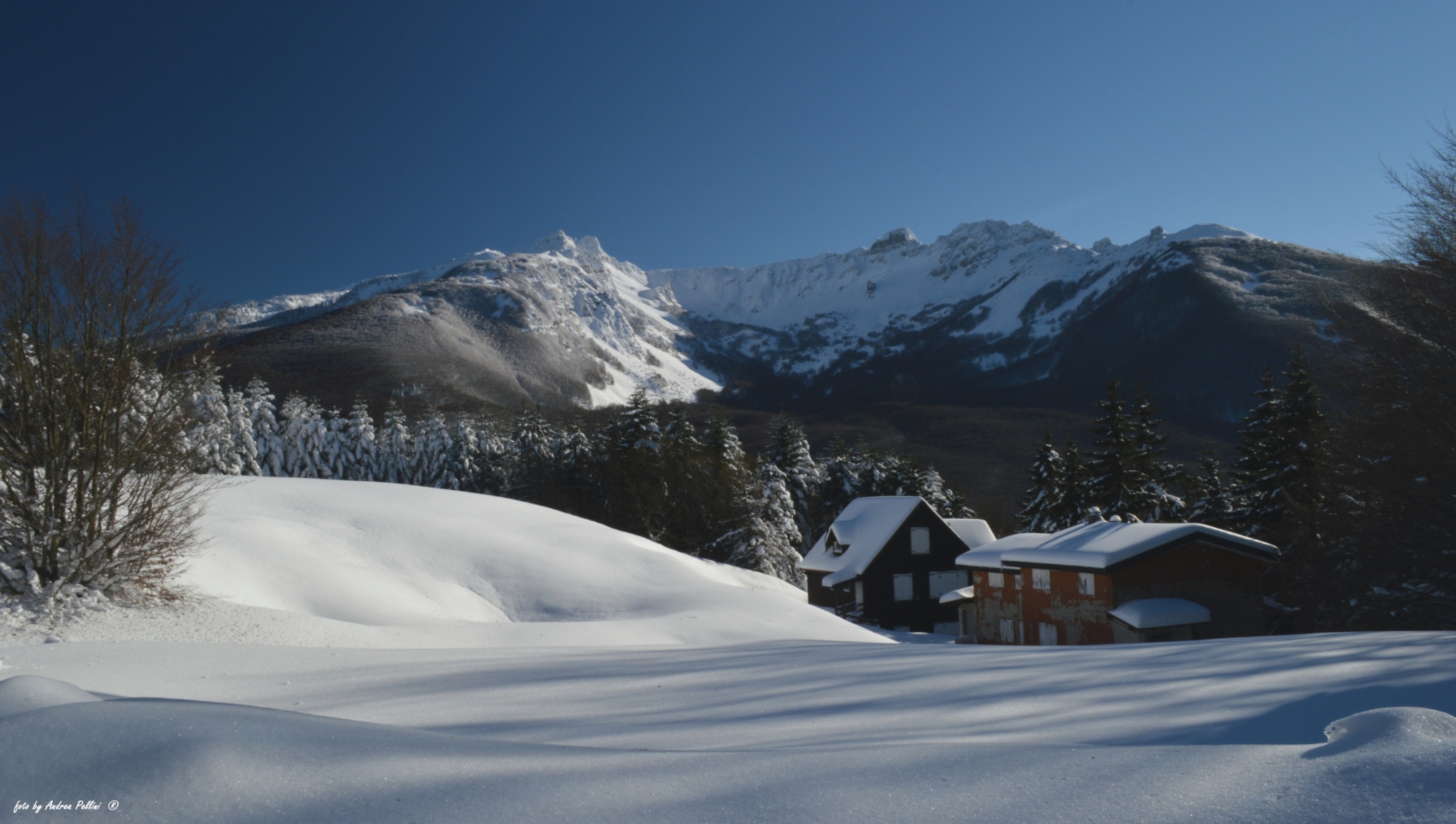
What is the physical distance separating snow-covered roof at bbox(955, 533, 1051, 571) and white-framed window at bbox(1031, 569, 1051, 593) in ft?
3.57

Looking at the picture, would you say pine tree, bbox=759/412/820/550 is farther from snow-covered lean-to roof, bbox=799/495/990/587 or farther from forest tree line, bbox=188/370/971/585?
snow-covered lean-to roof, bbox=799/495/990/587

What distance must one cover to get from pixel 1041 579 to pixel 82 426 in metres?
25.6

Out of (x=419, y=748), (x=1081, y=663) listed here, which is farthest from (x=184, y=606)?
(x=1081, y=663)

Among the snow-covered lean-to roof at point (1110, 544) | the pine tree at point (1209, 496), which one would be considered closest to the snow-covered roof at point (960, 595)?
the snow-covered lean-to roof at point (1110, 544)

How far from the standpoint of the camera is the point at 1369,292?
1532 cm

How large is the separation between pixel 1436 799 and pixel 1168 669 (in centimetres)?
475

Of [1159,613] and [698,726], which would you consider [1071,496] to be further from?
[698,726]

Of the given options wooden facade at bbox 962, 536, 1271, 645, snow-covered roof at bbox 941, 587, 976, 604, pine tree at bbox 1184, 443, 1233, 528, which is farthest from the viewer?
snow-covered roof at bbox 941, 587, 976, 604

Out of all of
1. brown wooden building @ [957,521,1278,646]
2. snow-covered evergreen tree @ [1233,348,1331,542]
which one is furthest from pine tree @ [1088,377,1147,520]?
brown wooden building @ [957,521,1278,646]

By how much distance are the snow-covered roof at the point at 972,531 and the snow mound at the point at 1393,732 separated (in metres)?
35.9

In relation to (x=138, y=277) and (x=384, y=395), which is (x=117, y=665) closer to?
(x=138, y=277)

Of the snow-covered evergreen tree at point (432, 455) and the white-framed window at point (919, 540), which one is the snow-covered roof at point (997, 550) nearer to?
the white-framed window at point (919, 540)

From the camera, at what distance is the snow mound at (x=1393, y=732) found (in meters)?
2.62

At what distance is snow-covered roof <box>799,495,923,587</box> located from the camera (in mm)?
35250
